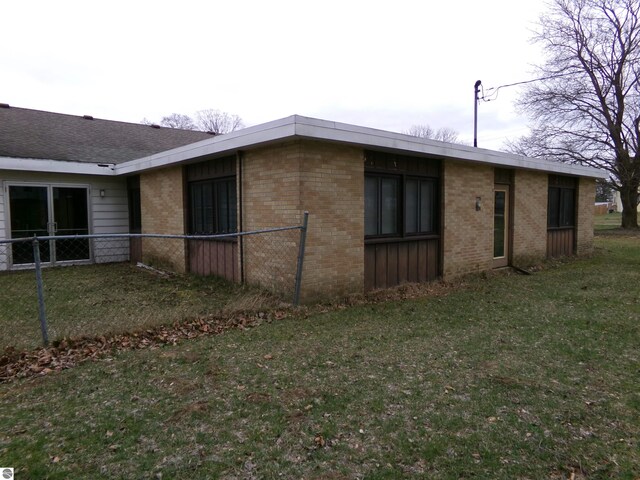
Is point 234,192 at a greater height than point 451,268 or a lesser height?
greater

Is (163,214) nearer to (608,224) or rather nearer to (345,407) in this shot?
(345,407)

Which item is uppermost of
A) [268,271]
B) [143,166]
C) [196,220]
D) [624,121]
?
[624,121]

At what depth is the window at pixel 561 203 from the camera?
12312mm

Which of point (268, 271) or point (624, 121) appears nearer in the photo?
point (268, 271)

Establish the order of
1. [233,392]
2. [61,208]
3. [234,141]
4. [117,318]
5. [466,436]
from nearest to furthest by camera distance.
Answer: [466,436]
[233,392]
[117,318]
[234,141]
[61,208]

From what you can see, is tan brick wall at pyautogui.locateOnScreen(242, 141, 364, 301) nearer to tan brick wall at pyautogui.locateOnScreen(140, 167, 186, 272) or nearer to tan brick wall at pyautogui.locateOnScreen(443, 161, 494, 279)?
tan brick wall at pyautogui.locateOnScreen(443, 161, 494, 279)

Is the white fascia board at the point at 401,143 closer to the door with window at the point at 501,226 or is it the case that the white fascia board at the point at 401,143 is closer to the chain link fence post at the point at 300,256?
the door with window at the point at 501,226

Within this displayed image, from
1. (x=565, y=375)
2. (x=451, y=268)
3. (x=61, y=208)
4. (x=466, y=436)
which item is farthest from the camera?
(x=61, y=208)

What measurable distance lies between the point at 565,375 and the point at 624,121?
2747cm

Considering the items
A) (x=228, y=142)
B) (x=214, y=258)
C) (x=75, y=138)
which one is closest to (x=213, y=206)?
(x=214, y=258)

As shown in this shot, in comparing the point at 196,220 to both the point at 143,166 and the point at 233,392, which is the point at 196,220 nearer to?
the point at 143,166

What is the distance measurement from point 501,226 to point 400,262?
399cm

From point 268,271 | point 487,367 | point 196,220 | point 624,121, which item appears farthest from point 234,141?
point 624,121

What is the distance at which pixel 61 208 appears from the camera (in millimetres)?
11031
